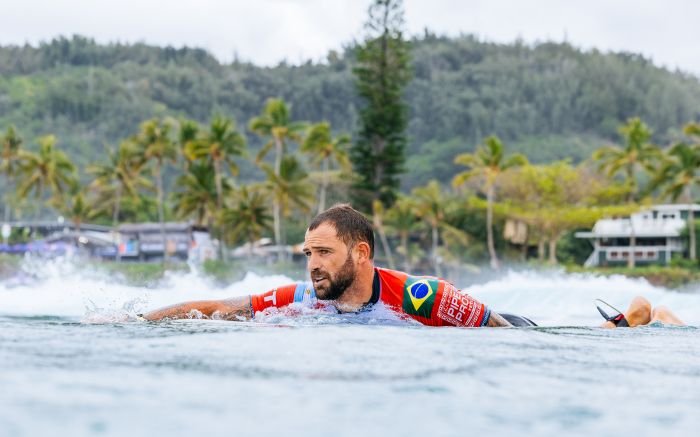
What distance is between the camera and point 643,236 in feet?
205

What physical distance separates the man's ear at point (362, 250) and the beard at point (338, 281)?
69 mm

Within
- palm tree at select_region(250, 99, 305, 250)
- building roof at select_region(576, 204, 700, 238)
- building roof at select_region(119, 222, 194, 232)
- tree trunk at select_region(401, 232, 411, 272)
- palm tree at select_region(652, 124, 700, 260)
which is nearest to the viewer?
palm tree at select_region(250, 99, 305, 250)

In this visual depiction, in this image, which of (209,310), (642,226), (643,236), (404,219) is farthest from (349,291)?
(643,236)

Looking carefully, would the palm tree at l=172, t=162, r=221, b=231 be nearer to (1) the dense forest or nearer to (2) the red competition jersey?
(2) the red competition jersey

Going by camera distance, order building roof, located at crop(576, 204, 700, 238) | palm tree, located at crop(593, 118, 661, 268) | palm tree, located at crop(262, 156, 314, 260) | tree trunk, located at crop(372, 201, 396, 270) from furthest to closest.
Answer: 1. building roof, located at crop(576, 204, 700, 238)
2. palm tree, located at crop(593, 118, 661, 268)
3. palm tree, located at crop(262, 156, 314, 260)
4. tree trunk, located at crop(372, 201, 396, 270)

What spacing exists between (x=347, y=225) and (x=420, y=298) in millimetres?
696

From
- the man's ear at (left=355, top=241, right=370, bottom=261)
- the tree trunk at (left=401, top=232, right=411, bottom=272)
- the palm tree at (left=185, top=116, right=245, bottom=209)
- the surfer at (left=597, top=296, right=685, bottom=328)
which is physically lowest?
the tree trunk at (left=401, top=232, right=411, bottom=272)

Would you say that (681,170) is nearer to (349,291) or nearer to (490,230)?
(490,230)

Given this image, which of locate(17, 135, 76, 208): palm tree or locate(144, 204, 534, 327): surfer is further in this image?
locate(17, 135, 76, 208): palm tree

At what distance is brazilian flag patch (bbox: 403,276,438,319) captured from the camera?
5766 millimetres

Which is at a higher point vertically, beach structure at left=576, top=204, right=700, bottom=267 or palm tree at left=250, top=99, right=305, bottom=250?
palm tree at left=250, top=99, right=305, bottom=250

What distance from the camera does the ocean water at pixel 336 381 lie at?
2541mm

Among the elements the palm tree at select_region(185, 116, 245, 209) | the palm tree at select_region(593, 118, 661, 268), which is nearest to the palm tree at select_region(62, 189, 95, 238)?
the palm tree at select_region(185, 116, 245, 209)

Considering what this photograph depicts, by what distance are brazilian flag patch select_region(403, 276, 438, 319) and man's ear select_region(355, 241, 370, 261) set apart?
0.40 metres
